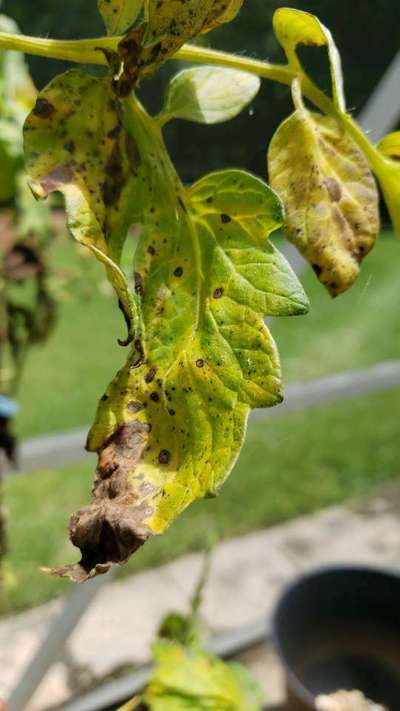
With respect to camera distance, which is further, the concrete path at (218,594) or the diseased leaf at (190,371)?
the concrete path at (218,594)

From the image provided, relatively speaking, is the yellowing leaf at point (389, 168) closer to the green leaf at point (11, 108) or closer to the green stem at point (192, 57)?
the green stem at point (192, 57)

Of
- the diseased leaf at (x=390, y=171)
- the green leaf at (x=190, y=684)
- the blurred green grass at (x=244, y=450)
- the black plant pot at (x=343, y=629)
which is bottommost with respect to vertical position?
the blurred green grass at (x=244, y=450)

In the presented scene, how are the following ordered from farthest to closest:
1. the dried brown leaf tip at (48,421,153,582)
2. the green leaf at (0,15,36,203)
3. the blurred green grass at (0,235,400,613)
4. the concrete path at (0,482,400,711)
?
the blurred green grass at (0,235,400,613) < the concrete path at (0,482,400,711) < the green leaf at (0,15,36,203) < the dried brown leaf tip at (48,421,153,582)

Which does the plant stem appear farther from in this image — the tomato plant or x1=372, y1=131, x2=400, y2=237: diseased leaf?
x1=372, y1=131, x2=400, y2=237: diseased leaf

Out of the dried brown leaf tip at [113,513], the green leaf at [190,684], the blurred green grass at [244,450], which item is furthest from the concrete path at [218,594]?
the dried brown leaf tip at [113,513]

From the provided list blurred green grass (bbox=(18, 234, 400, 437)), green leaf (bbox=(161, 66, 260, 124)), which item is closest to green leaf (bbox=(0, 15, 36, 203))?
green leaf (bbox=(161, 66, 260, 124))
